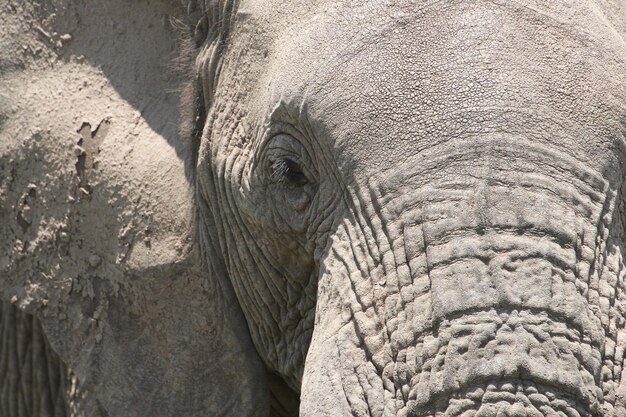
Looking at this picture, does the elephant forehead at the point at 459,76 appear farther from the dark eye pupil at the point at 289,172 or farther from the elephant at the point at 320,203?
the dark eye pupil at the point at 289,172

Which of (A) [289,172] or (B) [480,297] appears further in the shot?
(A) [289,172]

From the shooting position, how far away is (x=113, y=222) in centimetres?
435

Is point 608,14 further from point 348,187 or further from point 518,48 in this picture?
point 348,187

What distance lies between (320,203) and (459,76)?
50 centimetres

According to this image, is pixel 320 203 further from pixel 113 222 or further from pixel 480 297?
pixel 113 222

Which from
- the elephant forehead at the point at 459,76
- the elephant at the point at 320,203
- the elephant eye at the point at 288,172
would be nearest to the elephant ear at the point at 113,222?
the elephant at the point at 320,203

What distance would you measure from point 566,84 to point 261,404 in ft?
4.20

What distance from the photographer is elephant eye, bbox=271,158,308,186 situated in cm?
386

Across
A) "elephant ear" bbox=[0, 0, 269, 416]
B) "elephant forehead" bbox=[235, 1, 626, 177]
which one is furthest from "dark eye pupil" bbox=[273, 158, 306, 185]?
"elephant ear" bbox=[0, 0, 269, 416]

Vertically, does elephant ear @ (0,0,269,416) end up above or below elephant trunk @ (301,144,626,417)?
above

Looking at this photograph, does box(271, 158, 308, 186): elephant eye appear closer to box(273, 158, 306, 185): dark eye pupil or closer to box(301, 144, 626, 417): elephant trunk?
box(273, 158, 306, 185): dark eye pupil

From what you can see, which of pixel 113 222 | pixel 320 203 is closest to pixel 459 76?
pixel 320 203

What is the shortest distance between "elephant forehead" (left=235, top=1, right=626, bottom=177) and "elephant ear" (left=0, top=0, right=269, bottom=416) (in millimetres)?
694

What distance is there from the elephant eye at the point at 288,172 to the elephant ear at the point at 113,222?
0.43 m
